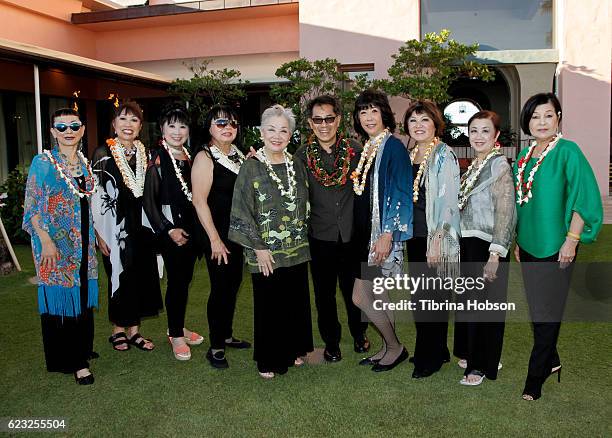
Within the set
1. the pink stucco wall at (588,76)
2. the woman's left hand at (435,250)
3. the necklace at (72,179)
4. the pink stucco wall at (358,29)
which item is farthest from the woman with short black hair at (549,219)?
the pink stucco wall at (588,76)

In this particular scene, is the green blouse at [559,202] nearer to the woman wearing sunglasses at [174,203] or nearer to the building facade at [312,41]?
the woman wearing sunglasses at [174,203]

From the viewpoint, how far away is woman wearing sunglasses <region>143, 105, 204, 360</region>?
3.96m

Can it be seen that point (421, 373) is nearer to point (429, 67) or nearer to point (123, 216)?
point (123, 216)

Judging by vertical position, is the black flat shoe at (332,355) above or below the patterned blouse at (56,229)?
below

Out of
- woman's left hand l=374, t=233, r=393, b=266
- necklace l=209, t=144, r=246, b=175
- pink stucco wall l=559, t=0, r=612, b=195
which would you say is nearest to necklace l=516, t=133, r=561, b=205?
woman's left hand l=374, t=233, r=393, b=266

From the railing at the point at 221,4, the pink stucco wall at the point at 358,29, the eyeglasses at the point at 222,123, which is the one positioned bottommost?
the eyeglasses at the point at 222,123

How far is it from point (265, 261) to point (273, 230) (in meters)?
0.20

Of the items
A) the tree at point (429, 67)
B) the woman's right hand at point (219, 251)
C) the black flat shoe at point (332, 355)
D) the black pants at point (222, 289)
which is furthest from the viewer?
the tree at point (429, 67)

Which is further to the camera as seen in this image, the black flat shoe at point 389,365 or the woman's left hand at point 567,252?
the black flat shoe at point 389,365

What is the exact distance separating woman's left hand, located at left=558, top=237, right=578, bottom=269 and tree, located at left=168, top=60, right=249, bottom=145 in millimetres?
9719

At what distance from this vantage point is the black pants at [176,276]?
3998mm

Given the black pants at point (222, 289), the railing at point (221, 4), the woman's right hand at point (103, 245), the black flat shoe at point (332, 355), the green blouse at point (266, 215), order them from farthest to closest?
the railing at point (221, 4) → the woman's right hand at point (103, 245) → the black flat shoe at point (332, 355) → the black pants at point (222, 289) → the green blouse at point (266, 215)

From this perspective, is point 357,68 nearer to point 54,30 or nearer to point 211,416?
point 54,30

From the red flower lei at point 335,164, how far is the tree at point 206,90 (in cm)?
862
